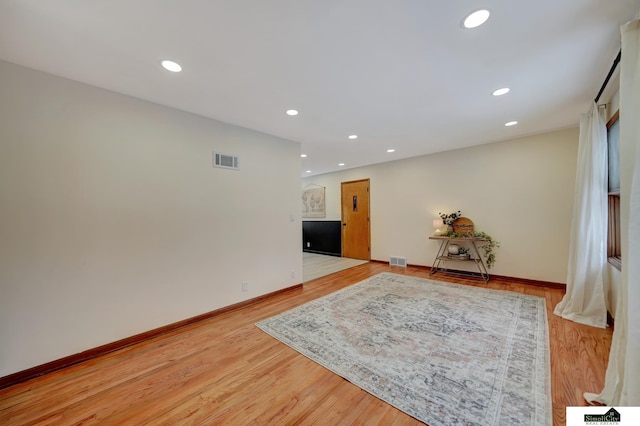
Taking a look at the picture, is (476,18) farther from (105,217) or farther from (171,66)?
(105,217)

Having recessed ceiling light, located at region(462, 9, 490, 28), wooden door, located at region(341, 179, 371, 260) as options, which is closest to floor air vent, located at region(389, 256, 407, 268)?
wooden door, located at region(341, 179, 371, 260)

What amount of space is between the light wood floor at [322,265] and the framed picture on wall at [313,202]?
4.37ft

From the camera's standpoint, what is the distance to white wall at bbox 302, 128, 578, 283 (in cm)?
366

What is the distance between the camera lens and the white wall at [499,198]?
3.66m

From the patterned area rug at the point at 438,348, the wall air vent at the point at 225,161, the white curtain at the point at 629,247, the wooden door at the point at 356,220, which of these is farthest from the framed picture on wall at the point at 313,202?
the white curtain at the point at 629,247

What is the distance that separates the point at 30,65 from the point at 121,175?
0.98 metres

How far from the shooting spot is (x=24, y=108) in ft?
6.14

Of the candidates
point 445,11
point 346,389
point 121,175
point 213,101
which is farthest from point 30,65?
point 346,389

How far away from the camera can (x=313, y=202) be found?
7344 mm

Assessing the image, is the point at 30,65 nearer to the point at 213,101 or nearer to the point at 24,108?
the point at 24,108

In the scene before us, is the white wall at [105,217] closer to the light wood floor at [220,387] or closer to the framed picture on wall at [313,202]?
the light wood floor at [220,387]

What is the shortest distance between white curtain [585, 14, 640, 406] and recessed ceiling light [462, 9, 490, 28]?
28.4 inches

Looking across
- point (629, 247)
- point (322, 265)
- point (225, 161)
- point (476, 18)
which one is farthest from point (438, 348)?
point (322, 265)
